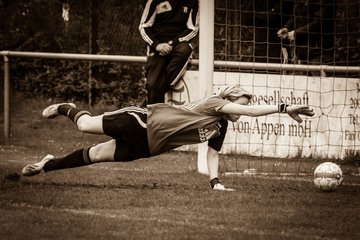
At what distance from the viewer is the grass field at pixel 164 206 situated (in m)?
6.75

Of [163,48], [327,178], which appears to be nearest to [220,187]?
[327,178]

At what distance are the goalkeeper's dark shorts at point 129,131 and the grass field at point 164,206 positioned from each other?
0.36 metres

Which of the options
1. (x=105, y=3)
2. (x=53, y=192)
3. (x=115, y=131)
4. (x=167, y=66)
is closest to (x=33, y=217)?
(x=53, y=192)

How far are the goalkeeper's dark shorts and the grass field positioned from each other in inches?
14.2

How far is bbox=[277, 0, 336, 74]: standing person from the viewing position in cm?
1382

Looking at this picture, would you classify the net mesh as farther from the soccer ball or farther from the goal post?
the soccer ball

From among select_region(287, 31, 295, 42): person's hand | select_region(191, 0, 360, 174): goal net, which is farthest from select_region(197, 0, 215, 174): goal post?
select_region(287, 31, 295, 42): person's hand

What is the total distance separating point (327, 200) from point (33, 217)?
2894mm

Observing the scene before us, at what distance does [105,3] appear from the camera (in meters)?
17.6

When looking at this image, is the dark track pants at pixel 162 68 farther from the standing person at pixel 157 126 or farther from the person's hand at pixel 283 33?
the standing person at pixel 157 126

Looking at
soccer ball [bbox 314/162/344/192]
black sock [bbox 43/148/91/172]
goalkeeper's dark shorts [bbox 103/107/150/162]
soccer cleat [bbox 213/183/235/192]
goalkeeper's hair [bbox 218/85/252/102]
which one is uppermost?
goalkeeper's hair [bbox 218/85/252/102]

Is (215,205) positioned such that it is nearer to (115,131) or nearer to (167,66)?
(115,131)

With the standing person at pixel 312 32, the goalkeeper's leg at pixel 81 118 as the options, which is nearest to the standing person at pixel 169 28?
the standing person at pixel 312 32

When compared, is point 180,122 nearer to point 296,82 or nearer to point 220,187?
point 220,187
